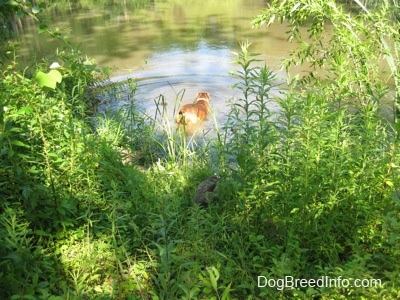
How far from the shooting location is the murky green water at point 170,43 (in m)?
8.11

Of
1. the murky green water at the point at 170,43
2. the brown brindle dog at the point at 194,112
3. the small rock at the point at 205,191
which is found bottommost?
→ the small rock at the point at 205,191

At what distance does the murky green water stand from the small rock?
5.62ft

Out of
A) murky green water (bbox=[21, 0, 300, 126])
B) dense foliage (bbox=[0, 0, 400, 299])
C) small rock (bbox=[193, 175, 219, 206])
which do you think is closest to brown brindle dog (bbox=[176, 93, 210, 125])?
murky green water (bbox=[21, 0, 300, 126])

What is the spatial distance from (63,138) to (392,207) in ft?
8.06

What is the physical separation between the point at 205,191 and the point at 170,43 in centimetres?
932

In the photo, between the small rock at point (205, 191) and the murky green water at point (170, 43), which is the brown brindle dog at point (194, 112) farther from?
the small rock at point (205, 191)

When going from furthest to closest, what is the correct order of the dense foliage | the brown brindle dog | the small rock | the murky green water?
the murky green water
the brown brindle dog
the small rock
the dense foliage

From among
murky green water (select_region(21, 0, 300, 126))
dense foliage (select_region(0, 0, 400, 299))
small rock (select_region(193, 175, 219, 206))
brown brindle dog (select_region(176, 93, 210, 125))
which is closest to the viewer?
dense foliage (select_region(0, 0, 400, 299))

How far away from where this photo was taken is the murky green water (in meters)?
8.11

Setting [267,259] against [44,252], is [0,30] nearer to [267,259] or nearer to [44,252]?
[44,252]

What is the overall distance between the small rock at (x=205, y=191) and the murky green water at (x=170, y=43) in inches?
67.4

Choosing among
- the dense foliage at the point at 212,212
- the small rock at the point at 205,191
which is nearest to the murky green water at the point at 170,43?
the small rock at the point at 205,191

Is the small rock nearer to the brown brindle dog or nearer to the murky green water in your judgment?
the murky green water

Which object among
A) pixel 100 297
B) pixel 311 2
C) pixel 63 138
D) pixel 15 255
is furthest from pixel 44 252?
pixel 311 2
